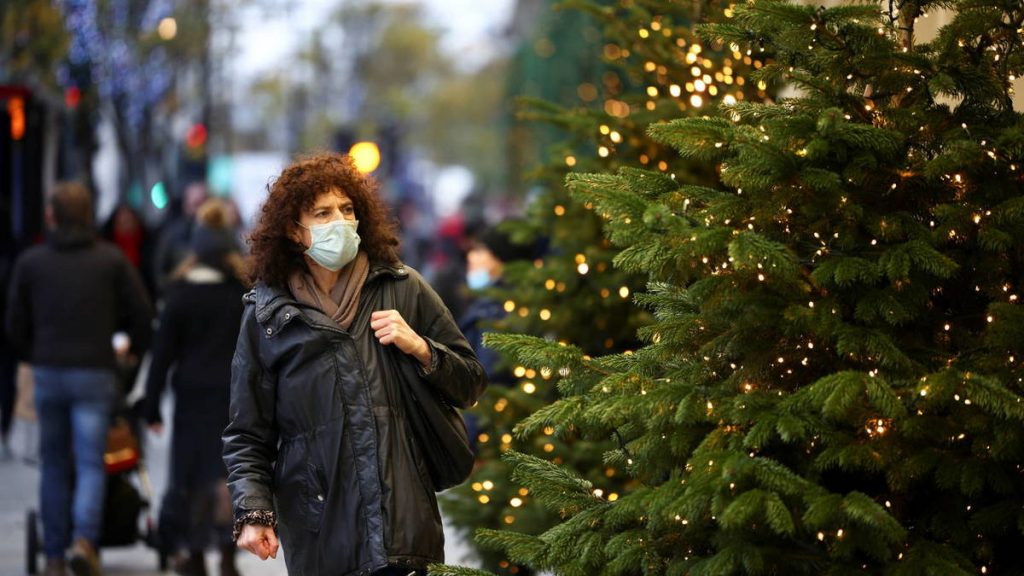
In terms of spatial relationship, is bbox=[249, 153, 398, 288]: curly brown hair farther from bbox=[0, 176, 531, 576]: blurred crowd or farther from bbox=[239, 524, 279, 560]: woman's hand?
bbox=[0, 176, 531, 576]: blurred crowd

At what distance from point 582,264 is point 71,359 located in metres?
2.87

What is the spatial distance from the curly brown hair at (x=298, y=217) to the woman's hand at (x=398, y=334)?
0.35 meters

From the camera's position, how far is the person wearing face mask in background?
7.83 m

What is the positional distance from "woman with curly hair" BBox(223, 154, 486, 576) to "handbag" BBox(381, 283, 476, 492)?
12mm

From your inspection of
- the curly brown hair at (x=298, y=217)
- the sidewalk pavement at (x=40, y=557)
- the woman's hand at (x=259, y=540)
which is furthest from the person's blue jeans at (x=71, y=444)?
the woman's hand at (x=259, y=540)

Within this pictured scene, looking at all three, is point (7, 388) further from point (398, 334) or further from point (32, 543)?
point (398, 334)

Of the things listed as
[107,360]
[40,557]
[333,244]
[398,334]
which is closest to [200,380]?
[107,360]

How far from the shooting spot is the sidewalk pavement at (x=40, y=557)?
9.20 m

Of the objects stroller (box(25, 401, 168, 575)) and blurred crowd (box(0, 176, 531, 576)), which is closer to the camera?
blurred crowd (box(0, 176, 531, 576))

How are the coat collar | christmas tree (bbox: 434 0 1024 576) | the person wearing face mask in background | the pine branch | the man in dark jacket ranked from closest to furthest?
christmas tree (bbox: 434 0 1024 576) → the pine branch → the coat collar → the person wearing face mask in background → the man in dark jacket

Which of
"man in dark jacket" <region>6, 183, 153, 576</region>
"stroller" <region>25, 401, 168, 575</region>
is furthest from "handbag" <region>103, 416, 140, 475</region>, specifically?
"man in dark jacket" <region>6, 183, 153, 576</region>

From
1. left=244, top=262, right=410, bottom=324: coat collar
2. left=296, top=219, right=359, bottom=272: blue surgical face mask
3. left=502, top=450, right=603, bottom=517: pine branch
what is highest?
left=296, top=219, right=359, bottom=272: blue surgical face mask

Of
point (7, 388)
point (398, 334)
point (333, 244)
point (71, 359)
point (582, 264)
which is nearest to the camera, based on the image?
point (398, 334)

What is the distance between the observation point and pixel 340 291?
471 cm
